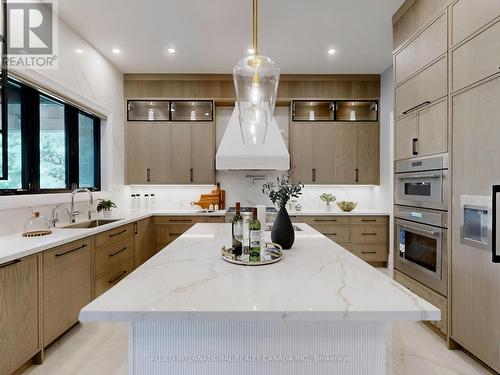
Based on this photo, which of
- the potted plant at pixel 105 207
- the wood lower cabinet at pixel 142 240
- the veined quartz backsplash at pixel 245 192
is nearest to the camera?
the potted plant at pixel 105 207

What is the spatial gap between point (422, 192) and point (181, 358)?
220 cm

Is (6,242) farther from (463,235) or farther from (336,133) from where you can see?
(336,133)

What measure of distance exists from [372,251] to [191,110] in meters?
3.42

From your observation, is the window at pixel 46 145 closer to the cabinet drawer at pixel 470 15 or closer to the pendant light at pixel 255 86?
the pendant light at pixel 255 86

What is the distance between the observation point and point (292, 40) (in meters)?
3.19

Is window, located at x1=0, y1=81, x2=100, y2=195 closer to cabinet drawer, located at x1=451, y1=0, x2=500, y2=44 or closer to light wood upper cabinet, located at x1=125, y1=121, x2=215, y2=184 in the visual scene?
light wood upper cabinet, located at x1=125, y1=121, x2=215, y2=184

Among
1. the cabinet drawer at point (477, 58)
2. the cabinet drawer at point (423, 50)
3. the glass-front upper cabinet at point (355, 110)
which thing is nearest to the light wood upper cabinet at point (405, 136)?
the cabinet drawer at point (423, 50)

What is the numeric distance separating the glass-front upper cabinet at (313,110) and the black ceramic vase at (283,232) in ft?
9.51

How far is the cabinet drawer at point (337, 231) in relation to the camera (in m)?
3.97

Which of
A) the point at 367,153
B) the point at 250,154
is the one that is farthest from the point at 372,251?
the point at 250,154

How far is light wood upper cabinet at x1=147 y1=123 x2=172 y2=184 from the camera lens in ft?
13.9

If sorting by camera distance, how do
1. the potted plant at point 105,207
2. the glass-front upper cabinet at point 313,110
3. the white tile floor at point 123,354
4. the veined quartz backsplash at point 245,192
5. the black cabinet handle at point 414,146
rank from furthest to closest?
the veined quartz backsplash at point 245,192, the glass-front upper cabinet at point 313,110, the potted plant at point 105,207, the black cabinet handle at point 414,146, the white tile floor at point 123,354

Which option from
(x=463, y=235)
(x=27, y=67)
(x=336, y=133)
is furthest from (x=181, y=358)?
(x=336, y=133)

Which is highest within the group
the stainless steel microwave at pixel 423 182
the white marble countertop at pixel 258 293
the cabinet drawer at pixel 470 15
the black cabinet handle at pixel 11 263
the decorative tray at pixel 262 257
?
the cabinet drawer at pixel 470 15
